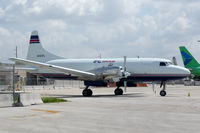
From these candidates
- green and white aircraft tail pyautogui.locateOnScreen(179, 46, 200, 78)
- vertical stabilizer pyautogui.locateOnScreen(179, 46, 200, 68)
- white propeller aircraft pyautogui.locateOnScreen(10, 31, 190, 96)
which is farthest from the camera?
vertical stabilizer pyautogui.locateOnScreen(179, 46, 200, 68)

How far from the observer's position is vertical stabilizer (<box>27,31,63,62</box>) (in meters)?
35.8

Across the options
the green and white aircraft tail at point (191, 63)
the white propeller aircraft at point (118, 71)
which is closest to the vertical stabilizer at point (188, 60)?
the green and white aircraft tail at point (191, 63)

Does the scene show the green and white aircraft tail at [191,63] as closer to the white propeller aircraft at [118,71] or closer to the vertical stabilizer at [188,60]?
the vertical stabilizer at [188,60]

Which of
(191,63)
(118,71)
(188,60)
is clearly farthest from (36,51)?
(191,63)

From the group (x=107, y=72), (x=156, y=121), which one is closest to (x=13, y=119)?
(x=156, y=121)

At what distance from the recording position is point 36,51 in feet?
118

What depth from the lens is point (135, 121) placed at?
40.3 feet

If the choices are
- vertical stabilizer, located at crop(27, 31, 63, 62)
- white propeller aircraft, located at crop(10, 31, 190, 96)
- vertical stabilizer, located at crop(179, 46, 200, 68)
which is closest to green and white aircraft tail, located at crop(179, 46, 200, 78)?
vertical stabilizer, located at crop(179, 46, 200, 68)

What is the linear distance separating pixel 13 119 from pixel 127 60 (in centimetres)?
1956

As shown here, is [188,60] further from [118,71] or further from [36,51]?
[118,71]

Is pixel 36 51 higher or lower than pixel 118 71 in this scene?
higher

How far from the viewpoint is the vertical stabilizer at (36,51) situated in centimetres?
3584

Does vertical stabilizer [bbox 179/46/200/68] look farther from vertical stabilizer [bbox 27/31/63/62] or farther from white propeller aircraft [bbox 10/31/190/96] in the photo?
vertical stabilizer [bbox 27/31/63/62]

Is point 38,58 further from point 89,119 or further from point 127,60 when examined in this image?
point 89,119
